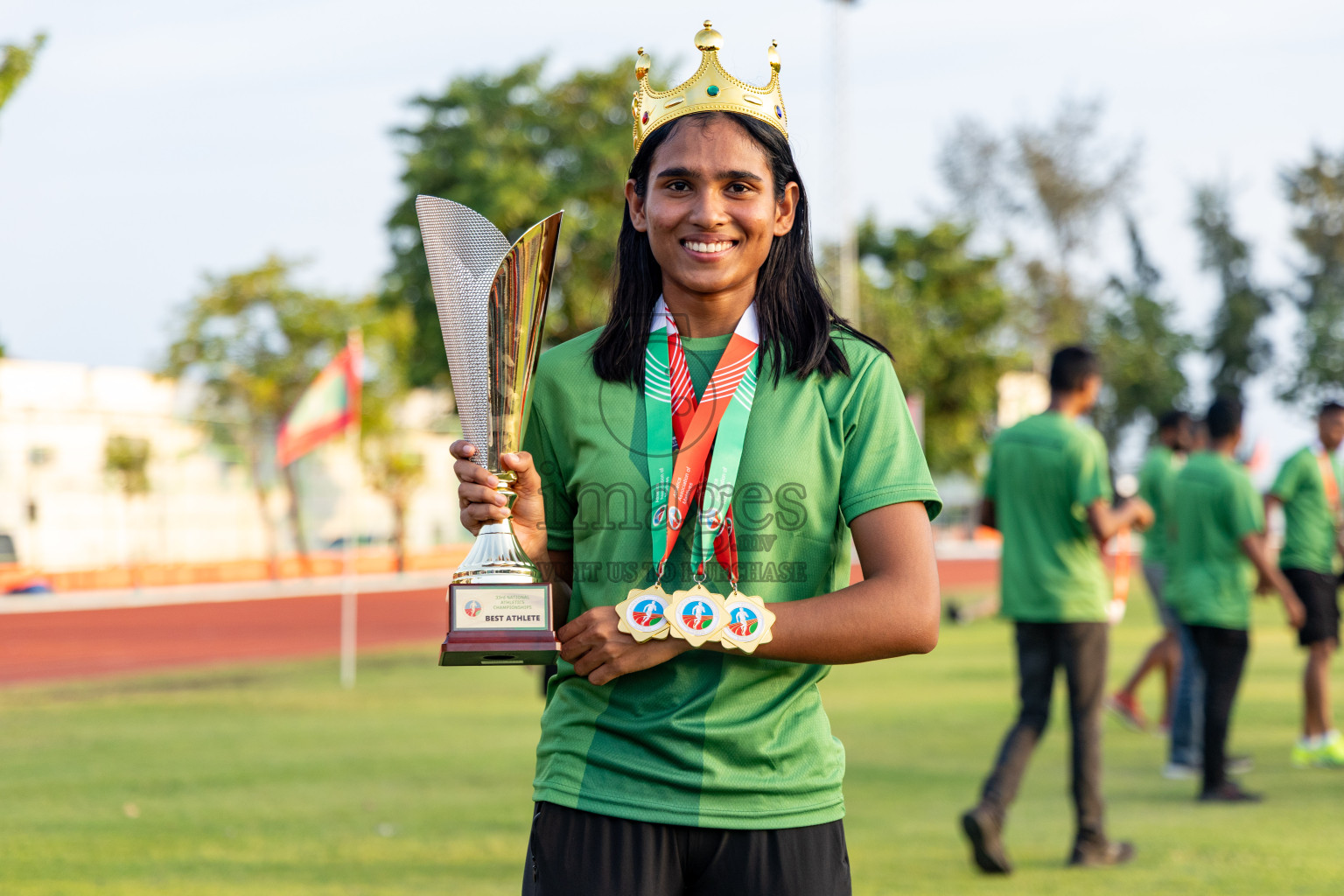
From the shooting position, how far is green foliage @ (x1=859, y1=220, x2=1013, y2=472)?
34156 mm

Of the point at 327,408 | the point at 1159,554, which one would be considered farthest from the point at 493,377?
the point at 327,408

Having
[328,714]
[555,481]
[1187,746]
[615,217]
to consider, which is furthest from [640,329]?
[615,217]

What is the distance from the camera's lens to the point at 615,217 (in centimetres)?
2397

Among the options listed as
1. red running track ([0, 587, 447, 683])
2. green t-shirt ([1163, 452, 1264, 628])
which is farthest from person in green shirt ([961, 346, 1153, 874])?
red running track ([0, 587, 447, 683])

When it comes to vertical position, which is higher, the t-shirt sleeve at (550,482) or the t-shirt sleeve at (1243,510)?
the t-shirt sleeve at (550,482)

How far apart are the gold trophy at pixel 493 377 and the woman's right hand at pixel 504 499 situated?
0.07 ft

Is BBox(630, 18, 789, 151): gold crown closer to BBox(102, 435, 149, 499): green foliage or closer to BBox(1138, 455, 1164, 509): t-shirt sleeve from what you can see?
BBox(1138, 455, 1164, 509): t-shirt sleeve

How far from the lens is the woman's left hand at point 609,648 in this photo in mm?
2088

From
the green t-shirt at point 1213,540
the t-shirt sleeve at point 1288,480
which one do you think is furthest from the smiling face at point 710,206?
the t-shirt sleeve at point 1288,480

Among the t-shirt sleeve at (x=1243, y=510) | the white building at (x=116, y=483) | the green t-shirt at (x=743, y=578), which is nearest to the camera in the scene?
the green t-shirt at (x=743, y=578)

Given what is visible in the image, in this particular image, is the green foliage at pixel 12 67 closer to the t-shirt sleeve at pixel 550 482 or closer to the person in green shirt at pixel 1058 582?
the person in green shirt at pixel 1058 582

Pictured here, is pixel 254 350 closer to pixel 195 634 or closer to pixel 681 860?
pixel 195 634

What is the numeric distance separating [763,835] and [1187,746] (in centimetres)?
A: 691

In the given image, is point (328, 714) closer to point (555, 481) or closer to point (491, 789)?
point (491, 789)
